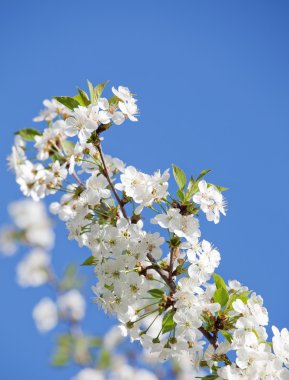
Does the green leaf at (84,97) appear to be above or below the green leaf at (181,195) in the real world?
above

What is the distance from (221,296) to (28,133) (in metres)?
1.95

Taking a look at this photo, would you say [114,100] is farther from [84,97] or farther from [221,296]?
[221,296]


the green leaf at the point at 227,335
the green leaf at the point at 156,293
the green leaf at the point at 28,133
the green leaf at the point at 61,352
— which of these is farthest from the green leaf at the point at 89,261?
the green leaf at the point at 61,352

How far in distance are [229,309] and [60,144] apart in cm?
167

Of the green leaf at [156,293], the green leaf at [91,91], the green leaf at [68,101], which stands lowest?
the green leaf at [156,293]

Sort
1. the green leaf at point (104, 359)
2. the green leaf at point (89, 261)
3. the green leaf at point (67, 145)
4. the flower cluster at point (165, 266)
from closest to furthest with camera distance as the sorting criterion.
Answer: the flower cluster at point (165, 266)
the green leaf at point (89, 261)
the green leaf at point (67, 145)
the green leaf at point (104, 359)

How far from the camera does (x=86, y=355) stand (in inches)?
253

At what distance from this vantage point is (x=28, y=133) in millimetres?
3562

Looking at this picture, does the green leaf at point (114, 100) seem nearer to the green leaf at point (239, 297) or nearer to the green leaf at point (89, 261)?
the green leaf at point (89, 261)

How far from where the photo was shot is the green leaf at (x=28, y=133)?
3.55m

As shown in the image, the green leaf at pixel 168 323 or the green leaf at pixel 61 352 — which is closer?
the green leaf at pixel 168 323

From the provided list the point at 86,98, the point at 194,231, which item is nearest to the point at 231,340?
the point at 194,231

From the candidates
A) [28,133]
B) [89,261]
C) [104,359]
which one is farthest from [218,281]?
[104,359]

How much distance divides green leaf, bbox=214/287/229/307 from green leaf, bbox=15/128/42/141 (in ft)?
6.07
